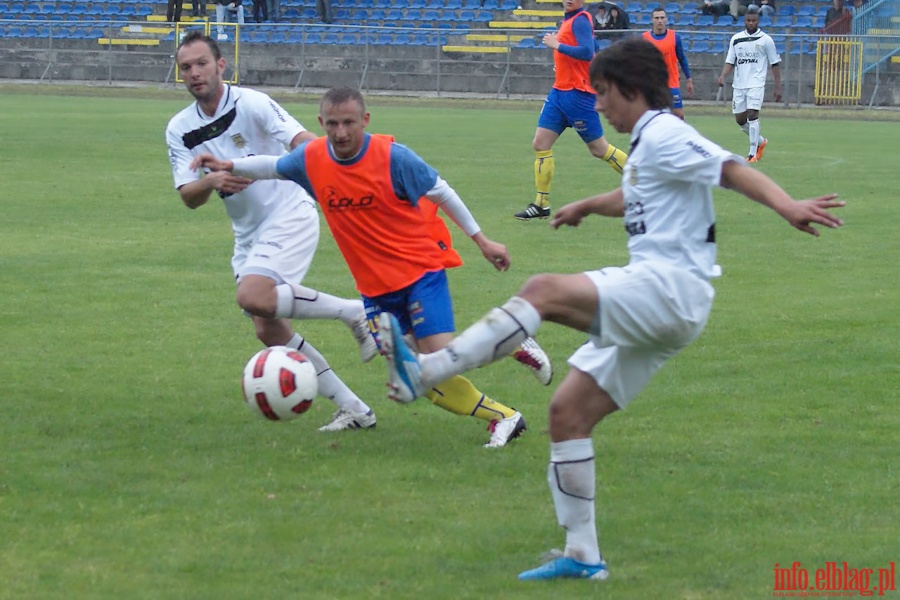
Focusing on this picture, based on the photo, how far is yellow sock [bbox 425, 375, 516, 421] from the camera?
6.50 metres

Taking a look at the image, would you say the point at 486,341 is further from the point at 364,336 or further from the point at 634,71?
the point at 364,336

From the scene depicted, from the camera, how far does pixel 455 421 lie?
7070 millimetres

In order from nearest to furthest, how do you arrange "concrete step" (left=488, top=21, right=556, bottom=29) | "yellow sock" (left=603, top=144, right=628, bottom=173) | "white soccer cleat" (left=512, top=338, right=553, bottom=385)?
1. "white soccer cleat" (left=512, top=338, right=553, bottom=385)
2. "yellow sock" (left=603, top=144, right=628, bottom=173)
3. "concrete step" (left=488, top=21, right=556, bottom=29)

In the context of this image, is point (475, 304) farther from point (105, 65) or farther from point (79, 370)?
point (105, 65)

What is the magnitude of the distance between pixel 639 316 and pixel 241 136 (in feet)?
11.0

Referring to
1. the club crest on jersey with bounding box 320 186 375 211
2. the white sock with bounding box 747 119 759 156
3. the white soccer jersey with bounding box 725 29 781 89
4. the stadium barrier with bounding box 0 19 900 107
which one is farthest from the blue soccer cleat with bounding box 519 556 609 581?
the stadium barrier with bounding box 0 19 900 107

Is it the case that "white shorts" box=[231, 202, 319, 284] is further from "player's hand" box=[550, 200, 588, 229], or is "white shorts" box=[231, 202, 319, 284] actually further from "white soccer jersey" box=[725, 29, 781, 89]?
"white soccer jersey" box=[725, 29, 781, 89]

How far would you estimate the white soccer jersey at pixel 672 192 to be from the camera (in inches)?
179

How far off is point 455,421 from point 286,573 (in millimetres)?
2434

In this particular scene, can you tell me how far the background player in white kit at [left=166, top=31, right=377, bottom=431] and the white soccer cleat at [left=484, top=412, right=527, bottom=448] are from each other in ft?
2.34

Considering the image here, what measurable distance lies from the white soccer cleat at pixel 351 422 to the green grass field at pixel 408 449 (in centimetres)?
7

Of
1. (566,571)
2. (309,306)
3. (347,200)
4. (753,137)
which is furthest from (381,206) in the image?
(753,137)

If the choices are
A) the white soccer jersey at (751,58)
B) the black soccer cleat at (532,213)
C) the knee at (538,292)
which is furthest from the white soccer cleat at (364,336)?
the white soccer jersey at (751,58)

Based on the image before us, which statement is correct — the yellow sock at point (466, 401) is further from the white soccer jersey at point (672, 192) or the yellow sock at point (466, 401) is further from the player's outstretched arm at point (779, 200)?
the player's outstretched arm at point (779, 200)
